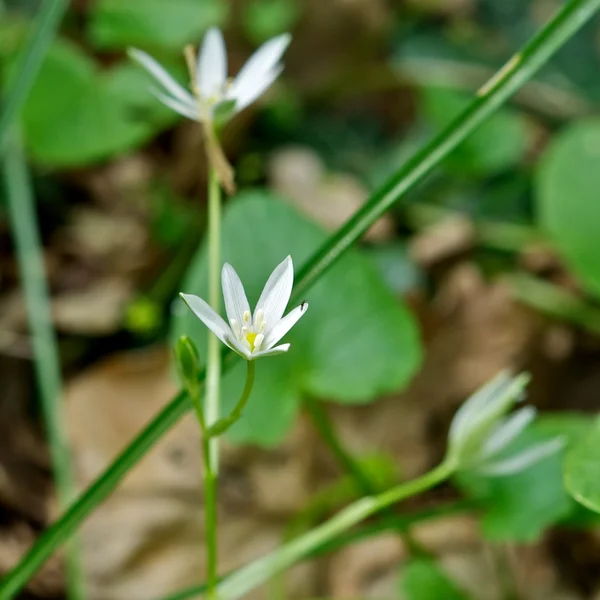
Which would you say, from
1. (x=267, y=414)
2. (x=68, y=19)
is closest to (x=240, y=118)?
(x=68, y=19)

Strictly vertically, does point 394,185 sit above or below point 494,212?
below

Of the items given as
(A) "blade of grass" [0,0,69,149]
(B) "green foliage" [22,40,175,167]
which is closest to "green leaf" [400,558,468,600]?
(A) "blade of grass" [0,0,69,149]

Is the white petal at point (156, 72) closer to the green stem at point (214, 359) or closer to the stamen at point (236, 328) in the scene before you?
the green stem at point (214, 359)

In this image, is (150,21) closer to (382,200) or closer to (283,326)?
(382,200)

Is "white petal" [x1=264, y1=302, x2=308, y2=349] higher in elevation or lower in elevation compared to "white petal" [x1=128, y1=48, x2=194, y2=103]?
lower

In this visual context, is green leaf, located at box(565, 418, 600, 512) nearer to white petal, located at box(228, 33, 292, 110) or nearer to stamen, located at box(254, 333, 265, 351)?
stamen, located at box(254, 333, 265, 351)

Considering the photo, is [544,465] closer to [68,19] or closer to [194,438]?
[194,438]
